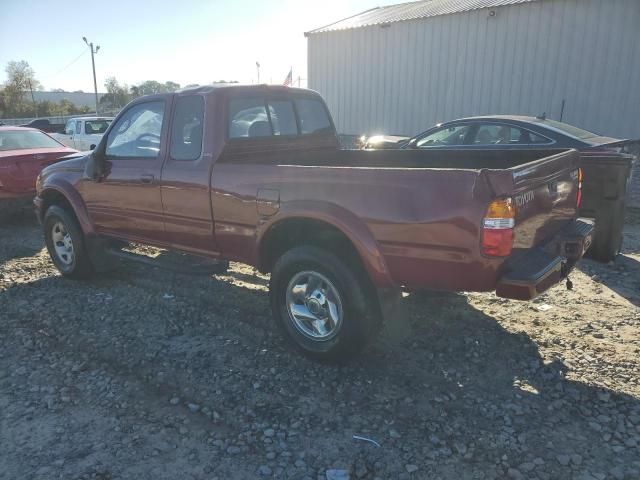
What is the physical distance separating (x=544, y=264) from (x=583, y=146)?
4.52m

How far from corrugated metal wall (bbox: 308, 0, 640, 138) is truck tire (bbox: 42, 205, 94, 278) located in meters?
12.3

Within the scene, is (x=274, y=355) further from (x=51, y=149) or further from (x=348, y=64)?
(x=348, y=64)

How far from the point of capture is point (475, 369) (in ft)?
11.8

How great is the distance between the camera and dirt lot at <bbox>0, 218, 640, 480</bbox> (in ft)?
8.82

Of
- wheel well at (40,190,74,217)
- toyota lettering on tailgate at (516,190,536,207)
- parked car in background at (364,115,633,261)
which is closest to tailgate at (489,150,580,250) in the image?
toyota lettering on tailgate at (516,190,536,207)

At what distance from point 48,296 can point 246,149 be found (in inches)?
105

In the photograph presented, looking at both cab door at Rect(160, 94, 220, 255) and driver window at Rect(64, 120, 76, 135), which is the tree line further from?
cab door at Rect(160, 94, 220, 255)

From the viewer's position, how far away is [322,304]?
11.9 feet

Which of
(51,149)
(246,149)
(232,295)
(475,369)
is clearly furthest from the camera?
(51,149)

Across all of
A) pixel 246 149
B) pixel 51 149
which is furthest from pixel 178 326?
pixel 51 149

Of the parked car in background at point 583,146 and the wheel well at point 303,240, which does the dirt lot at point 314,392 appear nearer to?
the wheel well at point 303,240

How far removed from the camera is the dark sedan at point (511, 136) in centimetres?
709

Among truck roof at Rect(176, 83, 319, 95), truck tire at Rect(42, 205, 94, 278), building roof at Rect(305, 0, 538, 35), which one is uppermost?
building roof at Rect(305, 0, 538, 35)

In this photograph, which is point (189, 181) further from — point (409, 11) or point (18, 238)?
point (409, 11)
